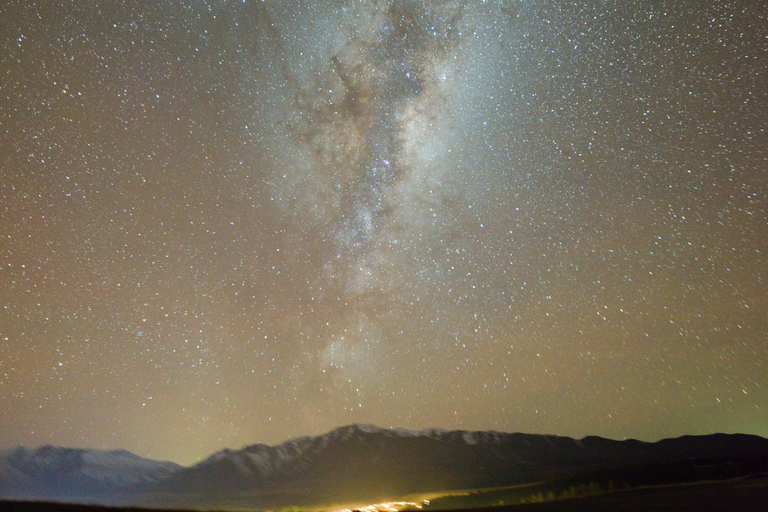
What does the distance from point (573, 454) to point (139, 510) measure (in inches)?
7838

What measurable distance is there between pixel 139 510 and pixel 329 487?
192m

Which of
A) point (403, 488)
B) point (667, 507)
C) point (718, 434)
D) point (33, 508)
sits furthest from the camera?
point (718, 434)

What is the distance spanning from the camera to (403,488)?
157875mm

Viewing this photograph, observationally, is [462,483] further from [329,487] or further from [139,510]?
[139,510]

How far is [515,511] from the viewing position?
1571cm

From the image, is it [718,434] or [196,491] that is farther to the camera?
[196,491]

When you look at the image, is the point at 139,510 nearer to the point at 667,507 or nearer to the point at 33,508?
the point at 33,508

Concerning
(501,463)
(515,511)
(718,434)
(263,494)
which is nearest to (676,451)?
(718,434)

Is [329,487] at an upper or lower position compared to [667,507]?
lower

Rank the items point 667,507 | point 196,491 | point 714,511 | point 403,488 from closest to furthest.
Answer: point 714,511
point 667,507
point 403,488
point 196,491

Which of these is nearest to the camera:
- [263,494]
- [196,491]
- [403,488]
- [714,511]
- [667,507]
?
[714,511]

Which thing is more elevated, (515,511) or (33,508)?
(33,508)

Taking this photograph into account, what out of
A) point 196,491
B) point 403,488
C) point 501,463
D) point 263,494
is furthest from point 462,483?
point 196,491

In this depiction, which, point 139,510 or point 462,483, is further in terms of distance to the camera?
point 462,483
